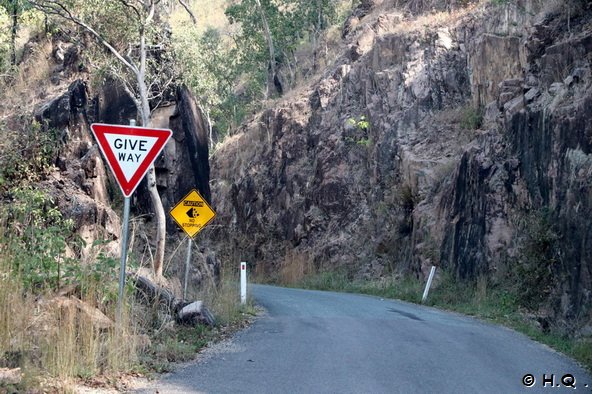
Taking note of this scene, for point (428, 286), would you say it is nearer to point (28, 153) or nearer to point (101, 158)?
point (101, 158)

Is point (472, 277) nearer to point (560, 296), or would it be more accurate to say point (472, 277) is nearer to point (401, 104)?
point (560, 296)

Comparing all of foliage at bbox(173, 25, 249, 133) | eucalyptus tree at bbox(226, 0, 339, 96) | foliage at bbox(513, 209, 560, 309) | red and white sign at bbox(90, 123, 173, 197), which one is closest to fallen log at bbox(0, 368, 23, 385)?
red and white sign at bbox(90, 123, 173, 197)

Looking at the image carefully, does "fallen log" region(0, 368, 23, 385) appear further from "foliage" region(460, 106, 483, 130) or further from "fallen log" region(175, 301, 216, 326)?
"foliage" region(460, 106, 483, 130)

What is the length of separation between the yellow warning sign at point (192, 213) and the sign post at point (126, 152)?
7.25 meters

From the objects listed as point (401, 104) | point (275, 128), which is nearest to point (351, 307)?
point (401, 104)

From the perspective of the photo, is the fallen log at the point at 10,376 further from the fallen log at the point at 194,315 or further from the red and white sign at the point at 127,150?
the fallen log at the point at 194,315

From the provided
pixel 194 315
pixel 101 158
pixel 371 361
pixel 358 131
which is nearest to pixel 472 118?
pixel 358 131

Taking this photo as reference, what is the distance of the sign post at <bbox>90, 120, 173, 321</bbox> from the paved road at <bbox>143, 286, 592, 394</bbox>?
1.83 metres

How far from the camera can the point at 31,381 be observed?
25.6 ft

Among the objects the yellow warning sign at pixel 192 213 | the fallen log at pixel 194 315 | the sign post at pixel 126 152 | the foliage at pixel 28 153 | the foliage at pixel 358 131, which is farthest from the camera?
the foliage at pixel 358 131

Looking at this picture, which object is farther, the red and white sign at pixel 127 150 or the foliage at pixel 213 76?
the foliage at pixel 213 76

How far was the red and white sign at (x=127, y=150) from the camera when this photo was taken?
9539 mm

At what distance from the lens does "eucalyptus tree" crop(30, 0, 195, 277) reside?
19938 millimetres

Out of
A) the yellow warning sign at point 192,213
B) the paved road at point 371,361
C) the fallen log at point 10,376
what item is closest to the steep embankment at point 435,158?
the paved road at point 371,361
